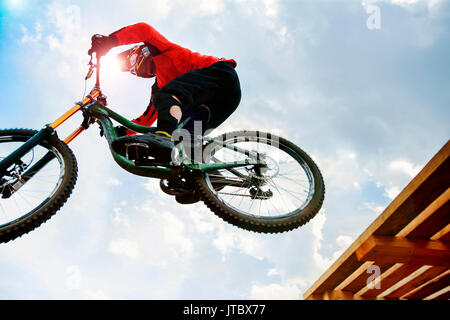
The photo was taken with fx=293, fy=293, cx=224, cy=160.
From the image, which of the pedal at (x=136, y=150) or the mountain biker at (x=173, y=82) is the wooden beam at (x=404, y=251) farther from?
the pedal at (x=136, y=150)

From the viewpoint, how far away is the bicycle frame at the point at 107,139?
206 cm

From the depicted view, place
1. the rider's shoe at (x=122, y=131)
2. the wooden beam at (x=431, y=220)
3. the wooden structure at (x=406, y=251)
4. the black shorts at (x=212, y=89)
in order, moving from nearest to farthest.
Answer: the wooden structure at (x=406, y=251) → the wooden beam at (x=431, y=220) → the black shorts at (x=212, y=89) → the rider's shoe at (x=122, y=131)

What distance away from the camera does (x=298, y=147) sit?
8.82ft

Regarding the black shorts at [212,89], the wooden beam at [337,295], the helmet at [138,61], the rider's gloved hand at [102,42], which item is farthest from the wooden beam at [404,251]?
the rider's gloved hand at [102,42]

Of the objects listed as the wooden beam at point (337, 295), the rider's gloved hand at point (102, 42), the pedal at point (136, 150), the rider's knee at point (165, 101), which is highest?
the rider's gloved hand at point (102, 42)

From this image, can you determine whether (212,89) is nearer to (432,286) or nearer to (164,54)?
(164,54)

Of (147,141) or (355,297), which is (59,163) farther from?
(355,297)

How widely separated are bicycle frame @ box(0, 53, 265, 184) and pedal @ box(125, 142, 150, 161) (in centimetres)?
4

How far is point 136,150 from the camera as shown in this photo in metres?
2.00

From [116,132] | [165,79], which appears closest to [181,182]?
[116,132]

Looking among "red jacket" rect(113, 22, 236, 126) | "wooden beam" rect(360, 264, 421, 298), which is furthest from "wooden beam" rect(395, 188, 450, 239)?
"red jacket" rect(113, 22, 236, 126)

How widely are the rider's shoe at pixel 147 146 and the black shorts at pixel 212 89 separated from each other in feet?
1.38

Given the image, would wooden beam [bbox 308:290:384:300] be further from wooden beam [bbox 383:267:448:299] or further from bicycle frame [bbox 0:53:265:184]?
bicycle frame [bbox 0:53:265:184]

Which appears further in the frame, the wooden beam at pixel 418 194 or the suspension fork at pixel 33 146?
the suspension fork at pixel 33 146
